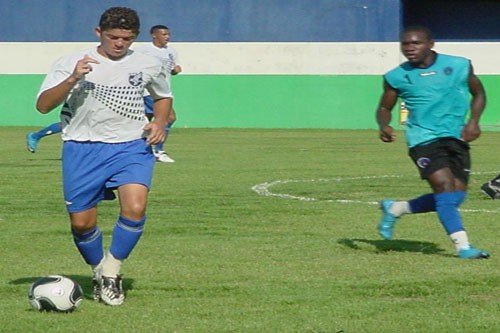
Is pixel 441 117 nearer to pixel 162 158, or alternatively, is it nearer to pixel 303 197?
pixel 303 197

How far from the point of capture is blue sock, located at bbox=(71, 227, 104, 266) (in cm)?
820

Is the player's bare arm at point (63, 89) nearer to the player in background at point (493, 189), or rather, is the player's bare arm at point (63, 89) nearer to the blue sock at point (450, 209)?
the blue sock at point (450, 209)

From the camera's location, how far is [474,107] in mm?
9945

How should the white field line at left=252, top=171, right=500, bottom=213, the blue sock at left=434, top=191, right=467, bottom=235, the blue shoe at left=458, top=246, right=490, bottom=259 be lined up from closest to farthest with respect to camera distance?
the blue shoe at left=458, top=246, right=490, bottom=259 < the blue sock at left=434, top=191, right=467, bottom=235 < the white field line at left=252, top=171, right=500, bottom=213

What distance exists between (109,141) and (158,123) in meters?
0.33

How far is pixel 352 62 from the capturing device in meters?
34.7

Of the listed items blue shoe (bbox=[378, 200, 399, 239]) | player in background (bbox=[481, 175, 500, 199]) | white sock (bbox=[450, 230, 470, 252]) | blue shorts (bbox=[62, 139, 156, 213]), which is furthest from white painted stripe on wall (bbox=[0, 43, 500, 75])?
blue shorts (bbox=[62, 139, 156, 213])

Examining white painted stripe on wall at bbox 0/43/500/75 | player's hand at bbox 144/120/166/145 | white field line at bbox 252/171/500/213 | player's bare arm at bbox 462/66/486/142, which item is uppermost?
player's hand at bbox 144/120/166/145

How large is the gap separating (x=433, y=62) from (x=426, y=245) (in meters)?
1.64

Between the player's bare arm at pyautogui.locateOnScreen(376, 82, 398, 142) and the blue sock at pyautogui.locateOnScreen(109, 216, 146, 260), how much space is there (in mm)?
2755

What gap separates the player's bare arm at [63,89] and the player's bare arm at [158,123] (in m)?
0.56

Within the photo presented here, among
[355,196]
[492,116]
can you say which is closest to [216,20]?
[492,116]

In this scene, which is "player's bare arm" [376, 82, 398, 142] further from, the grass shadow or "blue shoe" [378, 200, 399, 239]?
the grass shadow

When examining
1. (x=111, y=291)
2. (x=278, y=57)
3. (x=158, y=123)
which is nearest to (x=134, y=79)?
(x=158, y=123)
